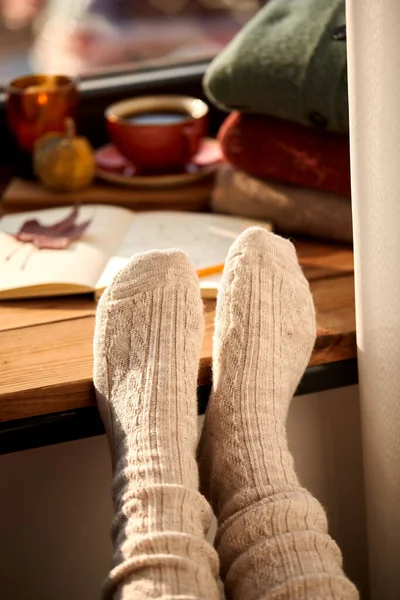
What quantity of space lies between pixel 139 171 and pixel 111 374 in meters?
0.49

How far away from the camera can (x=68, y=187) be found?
1228 millimetres

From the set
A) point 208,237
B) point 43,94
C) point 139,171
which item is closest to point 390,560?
point 208,237

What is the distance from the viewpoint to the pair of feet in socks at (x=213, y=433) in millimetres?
660

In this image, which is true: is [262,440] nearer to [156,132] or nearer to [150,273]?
[150,273]

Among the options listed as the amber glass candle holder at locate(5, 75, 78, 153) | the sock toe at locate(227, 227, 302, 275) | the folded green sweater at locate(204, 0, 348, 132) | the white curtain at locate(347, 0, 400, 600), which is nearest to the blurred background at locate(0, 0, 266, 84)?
the amber glass candle holder at locate(5, 75, 78, 153)

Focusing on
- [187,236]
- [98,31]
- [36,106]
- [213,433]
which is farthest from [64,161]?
[98,31]

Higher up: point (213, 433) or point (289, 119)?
point (289, 119)

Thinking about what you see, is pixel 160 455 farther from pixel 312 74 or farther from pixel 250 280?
pixel 312 74

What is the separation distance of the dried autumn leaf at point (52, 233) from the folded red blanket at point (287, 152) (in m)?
0.22

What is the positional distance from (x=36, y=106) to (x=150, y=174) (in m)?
0.19

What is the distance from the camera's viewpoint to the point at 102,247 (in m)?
1.07

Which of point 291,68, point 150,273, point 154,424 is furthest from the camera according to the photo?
point 291,68

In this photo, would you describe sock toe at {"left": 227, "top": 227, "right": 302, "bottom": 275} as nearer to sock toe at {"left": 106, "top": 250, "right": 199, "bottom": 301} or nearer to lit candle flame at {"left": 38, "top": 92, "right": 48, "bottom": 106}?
sock toe at {"left": 106, "top": 250, "right": 199, "bottom": 301}

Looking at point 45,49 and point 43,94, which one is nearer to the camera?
point 43,94
